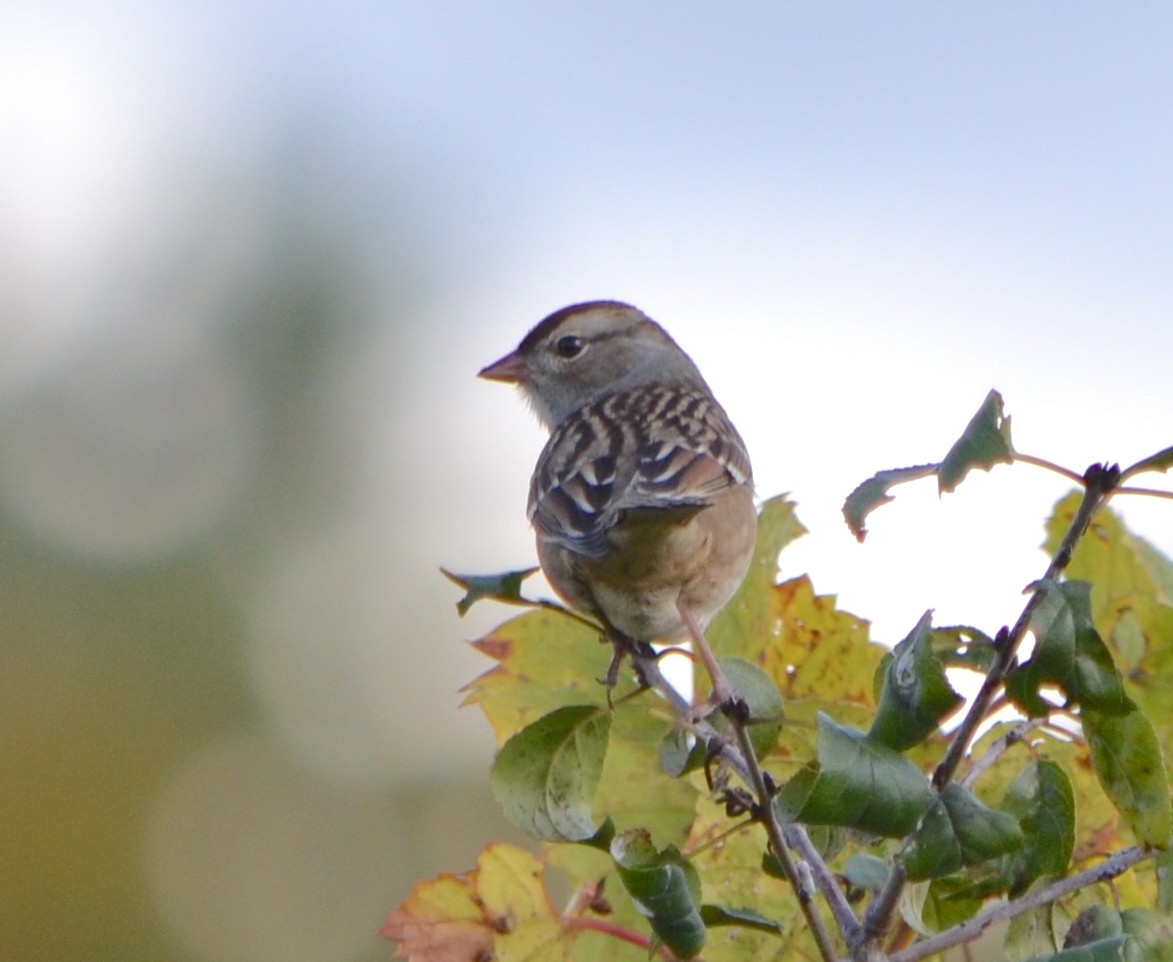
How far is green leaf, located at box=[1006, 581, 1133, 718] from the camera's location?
1613 mm

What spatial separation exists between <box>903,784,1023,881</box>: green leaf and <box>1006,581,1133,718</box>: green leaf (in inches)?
4.6

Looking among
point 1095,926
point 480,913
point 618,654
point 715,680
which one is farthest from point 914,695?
point 618,654

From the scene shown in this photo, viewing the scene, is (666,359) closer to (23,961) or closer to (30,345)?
(23,961)

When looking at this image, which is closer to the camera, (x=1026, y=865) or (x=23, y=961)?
(x=1026, y=865)

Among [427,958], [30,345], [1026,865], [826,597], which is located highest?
[30,345]

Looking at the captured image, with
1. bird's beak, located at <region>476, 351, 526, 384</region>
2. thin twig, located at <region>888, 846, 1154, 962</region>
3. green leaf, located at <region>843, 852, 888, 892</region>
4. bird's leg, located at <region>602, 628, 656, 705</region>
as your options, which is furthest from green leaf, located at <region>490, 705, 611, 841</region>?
bird's beak, located at <region>476, 351, 526, 384</region>

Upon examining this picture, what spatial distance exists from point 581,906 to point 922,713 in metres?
1.04

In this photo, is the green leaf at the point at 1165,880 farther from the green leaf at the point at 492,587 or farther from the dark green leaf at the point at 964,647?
the green leaf at the point at 492,587

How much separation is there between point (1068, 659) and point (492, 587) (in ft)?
2.71

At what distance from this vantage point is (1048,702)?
5.57 ft

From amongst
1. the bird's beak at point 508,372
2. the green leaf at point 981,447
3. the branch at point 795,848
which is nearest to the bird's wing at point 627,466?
the bird's beak at point 508,372

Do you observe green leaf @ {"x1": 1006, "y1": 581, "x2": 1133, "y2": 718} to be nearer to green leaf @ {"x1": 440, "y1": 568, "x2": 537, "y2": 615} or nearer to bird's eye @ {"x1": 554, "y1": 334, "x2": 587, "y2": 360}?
green leaf @ {"x1": 440, "y1": 568, "x2": 537, "y2": 615}

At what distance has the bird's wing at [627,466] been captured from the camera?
3.55 meters

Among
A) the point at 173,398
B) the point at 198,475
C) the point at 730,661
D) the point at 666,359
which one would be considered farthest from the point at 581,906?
the point at 173,398
